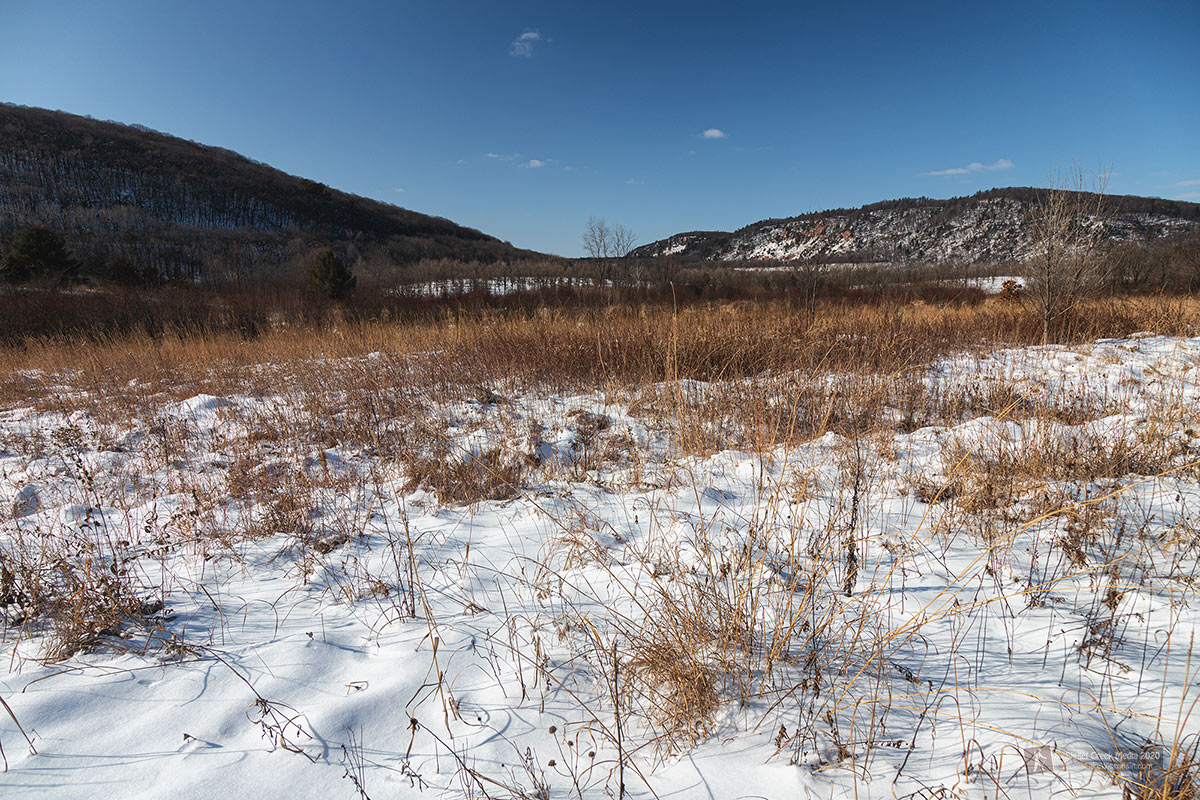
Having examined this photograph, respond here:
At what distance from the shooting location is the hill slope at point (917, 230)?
55.2 metres

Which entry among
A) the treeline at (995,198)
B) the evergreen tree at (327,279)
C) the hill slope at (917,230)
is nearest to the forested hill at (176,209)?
the evergreen tree at (327,279)

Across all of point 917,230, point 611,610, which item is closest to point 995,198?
point 917,230

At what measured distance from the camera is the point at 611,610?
170 centimetres

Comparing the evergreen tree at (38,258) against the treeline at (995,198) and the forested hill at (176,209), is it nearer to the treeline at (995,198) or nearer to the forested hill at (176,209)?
the forested hill at (176,209)

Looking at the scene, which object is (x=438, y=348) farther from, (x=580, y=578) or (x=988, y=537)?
(x=988, y=537)

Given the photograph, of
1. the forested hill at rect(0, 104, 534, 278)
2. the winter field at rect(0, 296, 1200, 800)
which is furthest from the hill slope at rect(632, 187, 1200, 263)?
the winter field at rect(0, 296, 1200, 800)

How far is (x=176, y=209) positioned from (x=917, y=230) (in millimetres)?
83314

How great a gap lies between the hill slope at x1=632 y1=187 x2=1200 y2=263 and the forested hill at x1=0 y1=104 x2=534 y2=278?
32.8 metres

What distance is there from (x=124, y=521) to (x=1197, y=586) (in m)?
5.20

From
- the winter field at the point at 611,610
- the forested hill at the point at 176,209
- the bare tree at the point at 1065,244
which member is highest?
the forested hill at the point at 176,209

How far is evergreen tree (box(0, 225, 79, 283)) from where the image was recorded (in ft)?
55.9

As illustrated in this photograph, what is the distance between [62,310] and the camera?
11.2 metres

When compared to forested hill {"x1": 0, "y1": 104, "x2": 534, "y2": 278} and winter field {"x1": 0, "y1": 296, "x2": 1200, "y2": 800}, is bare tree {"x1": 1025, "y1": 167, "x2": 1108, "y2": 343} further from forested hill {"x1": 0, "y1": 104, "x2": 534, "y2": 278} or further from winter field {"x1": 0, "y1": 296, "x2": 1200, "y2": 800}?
forested hill {"x1": 0, "y1": 104, "x2": 534, "y2": 278}

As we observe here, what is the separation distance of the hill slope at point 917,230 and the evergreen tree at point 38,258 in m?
50.2
